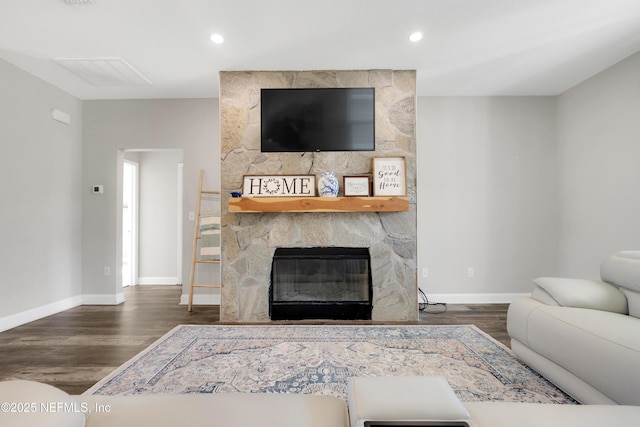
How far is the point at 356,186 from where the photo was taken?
3.28 metres

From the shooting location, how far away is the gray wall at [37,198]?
3107mm

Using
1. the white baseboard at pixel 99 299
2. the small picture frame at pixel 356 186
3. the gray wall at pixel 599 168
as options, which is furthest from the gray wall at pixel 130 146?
the gray wall at pixel 599 168

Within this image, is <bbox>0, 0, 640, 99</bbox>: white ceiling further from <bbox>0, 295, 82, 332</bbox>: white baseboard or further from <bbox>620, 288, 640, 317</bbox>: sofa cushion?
<bbox>0, 295, 82, 332</bbox>: white baseboard

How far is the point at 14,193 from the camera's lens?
3.18m

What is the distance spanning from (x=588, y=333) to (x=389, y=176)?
2106 millimetres

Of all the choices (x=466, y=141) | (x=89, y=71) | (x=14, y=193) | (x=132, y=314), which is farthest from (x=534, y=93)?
(x=14, y=193)

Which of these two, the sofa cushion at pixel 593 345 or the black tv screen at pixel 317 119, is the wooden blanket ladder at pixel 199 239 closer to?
the black tv screen at pixel 317 119

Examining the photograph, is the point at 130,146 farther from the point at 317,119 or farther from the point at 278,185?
the point at 317,119

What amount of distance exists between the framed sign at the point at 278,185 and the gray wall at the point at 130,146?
949mm

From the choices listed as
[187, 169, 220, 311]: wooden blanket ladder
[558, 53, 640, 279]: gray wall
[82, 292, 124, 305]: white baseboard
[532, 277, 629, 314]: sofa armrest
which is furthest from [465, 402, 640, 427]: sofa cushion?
[82, 292, 124, 305]: white baseboard

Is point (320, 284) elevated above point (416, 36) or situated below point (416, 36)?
below

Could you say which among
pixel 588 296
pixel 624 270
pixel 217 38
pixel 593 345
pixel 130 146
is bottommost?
pixel 593 345

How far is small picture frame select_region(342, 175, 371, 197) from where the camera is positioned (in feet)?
10.7

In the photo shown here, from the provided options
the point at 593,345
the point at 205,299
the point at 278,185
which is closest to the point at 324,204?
the point at 278,185
